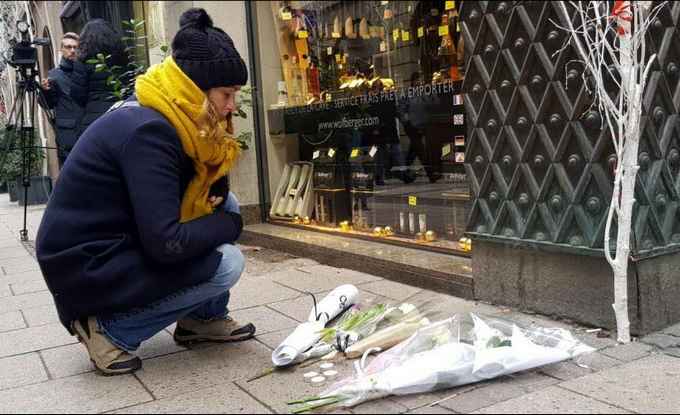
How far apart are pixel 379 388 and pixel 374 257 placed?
238 cm

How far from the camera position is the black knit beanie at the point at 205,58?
9.02ft

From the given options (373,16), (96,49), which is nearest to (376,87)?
(373,16)

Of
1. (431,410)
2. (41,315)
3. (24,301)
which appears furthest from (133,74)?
(431,410)

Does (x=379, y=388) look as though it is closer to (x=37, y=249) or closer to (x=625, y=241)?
(x=625, y=241)

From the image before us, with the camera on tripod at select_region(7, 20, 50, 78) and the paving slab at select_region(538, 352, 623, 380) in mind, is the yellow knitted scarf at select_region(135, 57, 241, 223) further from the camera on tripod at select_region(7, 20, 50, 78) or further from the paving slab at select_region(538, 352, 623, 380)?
the camera on tripod at select_region(7, 20, 50, 78)

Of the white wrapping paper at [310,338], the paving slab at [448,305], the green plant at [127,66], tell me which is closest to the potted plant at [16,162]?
the green plant at [127,66]

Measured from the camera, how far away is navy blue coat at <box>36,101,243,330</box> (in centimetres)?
263

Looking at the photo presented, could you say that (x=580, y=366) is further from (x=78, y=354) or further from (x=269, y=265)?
(x=269, y=265)

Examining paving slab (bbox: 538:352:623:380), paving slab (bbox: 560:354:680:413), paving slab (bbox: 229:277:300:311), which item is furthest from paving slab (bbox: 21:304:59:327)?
paving slab (bbox: 560:354:680:413)

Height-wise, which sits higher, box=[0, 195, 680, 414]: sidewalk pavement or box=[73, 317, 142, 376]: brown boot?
box=[73, 317, 142, 376]: brown boot

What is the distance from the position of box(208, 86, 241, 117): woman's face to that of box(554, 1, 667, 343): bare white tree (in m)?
1.57

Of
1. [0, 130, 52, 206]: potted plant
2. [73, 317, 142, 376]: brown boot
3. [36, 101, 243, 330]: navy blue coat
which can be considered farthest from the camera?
[0, 130, 52, 206]: potted plant

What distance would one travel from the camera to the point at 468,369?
2.62 m

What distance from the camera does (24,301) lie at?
4645 mm
